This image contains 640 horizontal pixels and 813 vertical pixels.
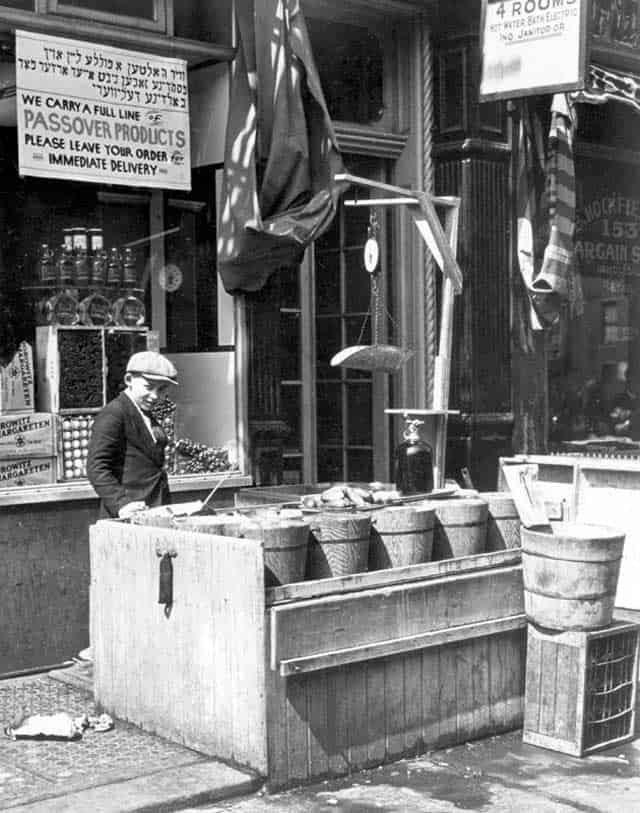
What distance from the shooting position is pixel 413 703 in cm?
613

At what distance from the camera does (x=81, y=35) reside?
26.1ft

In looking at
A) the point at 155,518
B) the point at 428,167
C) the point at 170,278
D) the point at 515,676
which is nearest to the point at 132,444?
the point at 155,518

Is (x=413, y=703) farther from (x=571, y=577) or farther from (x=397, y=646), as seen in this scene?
(x=571, y=577)

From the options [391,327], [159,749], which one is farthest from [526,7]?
[159,749]

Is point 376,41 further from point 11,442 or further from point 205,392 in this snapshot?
point 11,442

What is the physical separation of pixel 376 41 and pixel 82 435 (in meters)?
4.00

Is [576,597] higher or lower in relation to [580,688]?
higher

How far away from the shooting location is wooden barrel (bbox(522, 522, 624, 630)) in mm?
6113

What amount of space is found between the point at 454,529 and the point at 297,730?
1.44 metres

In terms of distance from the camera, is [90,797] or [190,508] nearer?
[90,797]

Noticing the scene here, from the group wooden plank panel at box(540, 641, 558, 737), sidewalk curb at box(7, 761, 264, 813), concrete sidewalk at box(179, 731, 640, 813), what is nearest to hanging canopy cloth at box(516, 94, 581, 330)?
wooden plank panel at box(540, 641, 558, 737)

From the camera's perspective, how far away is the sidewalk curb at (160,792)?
5.25m

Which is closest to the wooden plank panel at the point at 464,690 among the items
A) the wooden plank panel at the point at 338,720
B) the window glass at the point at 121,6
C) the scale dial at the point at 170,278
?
the wooden plank panel at the point at 338,720

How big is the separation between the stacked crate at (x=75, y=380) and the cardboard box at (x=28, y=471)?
7cm
